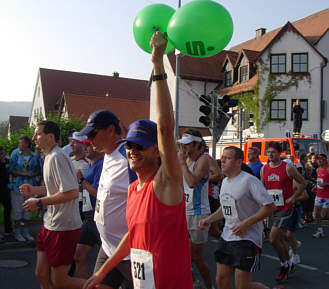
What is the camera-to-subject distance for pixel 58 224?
4133 mm

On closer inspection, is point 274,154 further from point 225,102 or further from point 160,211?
point 160,211

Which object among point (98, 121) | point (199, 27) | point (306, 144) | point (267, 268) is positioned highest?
point (199, 27)

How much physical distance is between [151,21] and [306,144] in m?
15.4

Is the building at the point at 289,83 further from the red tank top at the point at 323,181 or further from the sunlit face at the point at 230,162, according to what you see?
the sunlit face at the point at 230,162

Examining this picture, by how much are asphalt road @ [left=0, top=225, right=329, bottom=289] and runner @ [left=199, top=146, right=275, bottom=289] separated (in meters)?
2.03

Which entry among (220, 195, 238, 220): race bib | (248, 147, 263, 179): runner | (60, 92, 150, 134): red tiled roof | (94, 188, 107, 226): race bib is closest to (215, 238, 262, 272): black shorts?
(220, 195, 238, 220): race bib

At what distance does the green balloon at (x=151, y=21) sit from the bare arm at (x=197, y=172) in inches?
70.7

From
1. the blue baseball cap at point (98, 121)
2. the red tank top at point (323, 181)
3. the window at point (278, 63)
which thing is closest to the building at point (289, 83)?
the window at point (278, 63)

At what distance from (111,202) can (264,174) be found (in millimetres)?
4098

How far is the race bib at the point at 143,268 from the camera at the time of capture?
230 cm

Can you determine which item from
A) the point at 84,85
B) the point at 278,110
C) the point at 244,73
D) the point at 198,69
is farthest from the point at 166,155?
the point at 84,85

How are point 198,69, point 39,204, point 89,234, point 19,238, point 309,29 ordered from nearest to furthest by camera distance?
1. point 39,204
2. point 89,234
3. point 19,238
4. point 309,29
5. point 198,69

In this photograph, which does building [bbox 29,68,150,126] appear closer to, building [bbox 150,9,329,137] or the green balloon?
building [bbox 150,9,329,137]

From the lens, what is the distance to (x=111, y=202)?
347cm
